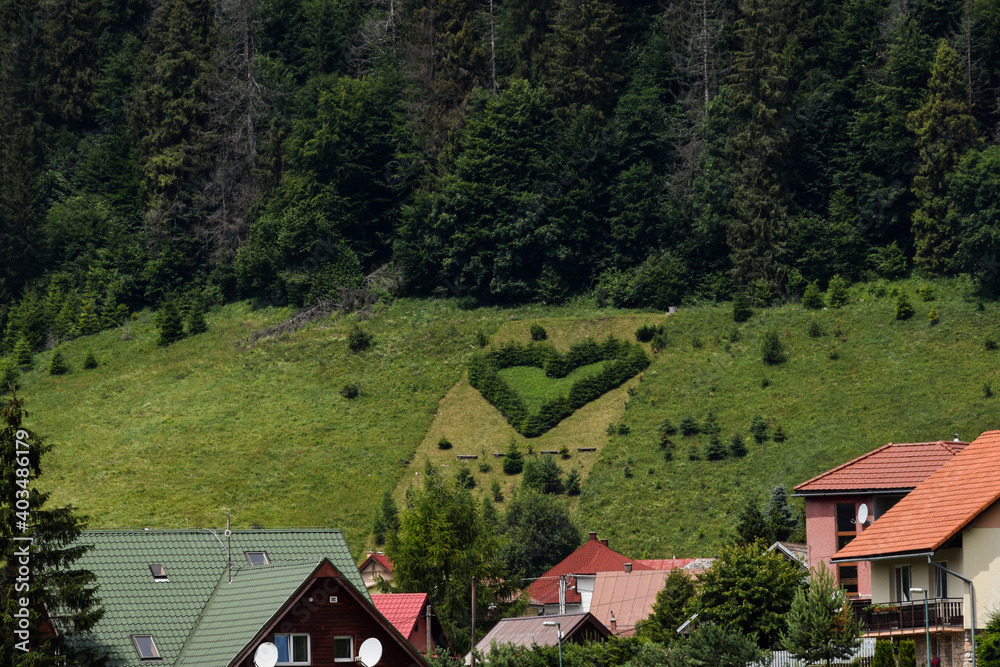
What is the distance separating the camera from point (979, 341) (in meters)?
123

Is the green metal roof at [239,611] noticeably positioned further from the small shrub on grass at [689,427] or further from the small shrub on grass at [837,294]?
the small shrub on grass at [837,294]

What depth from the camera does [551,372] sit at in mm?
134250

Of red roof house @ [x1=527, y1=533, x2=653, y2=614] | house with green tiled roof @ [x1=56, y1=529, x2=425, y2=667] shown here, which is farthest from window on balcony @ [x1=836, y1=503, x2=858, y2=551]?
house with green tiled roof @ [x1=56, y1=529, x2=425, y2=667]

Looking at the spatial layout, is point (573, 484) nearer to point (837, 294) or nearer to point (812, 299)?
point (812, 299)

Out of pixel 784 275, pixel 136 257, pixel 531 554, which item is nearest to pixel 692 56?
pixel 784 275

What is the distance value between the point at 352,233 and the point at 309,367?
23509 mm

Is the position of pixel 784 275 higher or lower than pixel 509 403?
higher

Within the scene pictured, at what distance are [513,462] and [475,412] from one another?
31.9 feet

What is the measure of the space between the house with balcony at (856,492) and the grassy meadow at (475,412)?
1139 inches

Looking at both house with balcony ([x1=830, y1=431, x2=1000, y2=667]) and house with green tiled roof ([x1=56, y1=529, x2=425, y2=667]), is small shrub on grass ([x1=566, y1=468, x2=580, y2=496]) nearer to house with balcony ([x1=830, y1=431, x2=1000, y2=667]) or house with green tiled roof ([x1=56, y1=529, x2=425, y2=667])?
house with balcony ([x1=830, y1=431, x2=1000, y2=667])

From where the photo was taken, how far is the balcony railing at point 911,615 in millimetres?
59438

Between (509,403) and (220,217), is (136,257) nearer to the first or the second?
(220,217)

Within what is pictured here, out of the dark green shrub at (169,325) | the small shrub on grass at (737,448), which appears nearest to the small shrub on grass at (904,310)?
the small shrub on grass at (737,448)

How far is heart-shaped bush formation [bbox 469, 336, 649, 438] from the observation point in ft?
427
